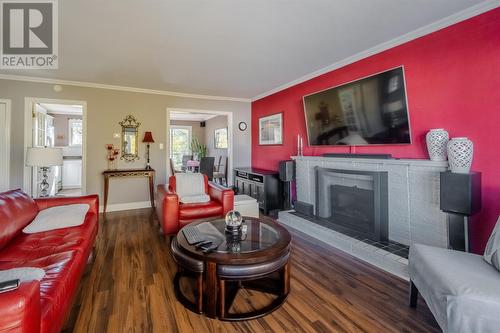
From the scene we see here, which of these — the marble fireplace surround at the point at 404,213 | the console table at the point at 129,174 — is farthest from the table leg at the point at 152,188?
the marble fireplace surround at the point at 404,213

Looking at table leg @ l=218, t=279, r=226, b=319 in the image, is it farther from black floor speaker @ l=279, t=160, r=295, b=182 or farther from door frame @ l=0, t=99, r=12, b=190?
door frame @ l=0, t=99, r=12, b=190

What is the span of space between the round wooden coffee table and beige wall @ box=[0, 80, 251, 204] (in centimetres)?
343

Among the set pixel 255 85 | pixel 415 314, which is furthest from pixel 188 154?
pixel 415 314

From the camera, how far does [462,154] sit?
2.11m

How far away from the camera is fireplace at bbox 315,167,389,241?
2.83 m

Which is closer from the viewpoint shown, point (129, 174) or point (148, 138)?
point (129, 174)

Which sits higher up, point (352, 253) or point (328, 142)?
point (328, 142)

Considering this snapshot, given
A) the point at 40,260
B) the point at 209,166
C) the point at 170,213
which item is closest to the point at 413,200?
the point at 170,213

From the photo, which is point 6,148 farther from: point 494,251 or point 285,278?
point 494,251

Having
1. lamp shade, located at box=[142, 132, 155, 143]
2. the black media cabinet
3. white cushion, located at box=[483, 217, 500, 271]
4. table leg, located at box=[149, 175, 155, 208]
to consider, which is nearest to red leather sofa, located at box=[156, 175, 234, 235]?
the black media cabinet

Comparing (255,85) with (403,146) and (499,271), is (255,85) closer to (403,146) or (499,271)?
(403,146)

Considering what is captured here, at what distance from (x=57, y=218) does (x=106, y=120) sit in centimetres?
297

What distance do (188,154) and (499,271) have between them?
926 cm

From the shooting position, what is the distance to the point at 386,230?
283 cm
